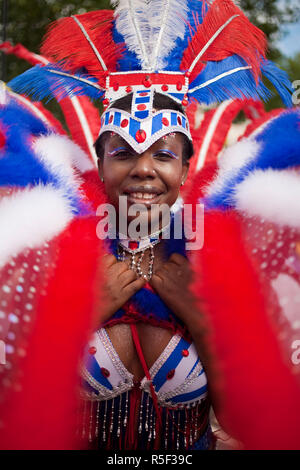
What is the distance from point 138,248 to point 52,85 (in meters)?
0.84

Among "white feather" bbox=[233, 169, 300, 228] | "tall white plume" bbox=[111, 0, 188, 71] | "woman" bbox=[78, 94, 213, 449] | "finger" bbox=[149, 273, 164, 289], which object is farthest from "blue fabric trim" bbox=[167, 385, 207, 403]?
"tall white plume" bbox=[111, 0, 188, 71]

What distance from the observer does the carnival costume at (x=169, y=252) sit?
123 cm

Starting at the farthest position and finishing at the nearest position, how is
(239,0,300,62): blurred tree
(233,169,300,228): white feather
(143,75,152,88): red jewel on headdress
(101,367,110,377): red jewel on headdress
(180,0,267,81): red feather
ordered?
(239,0,300,62): blurred tree → (180,0,267,81): red feather → (143,75,152,88): red jewel on headdress → (101,367,110,377): red jewel on headdress → (233,169,300,228): white feather

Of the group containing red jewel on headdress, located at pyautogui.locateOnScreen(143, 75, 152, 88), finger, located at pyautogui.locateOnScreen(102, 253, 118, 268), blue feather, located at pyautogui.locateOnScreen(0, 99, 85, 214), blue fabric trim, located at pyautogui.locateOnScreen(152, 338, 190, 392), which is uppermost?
red jewel on headdress, located at pyautogui.locateOnScreen(143, 75, 152, 88)

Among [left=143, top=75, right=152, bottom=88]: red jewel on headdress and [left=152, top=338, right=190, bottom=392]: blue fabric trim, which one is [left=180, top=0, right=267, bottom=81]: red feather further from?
[left=152, top=338, right=190, bottom=392]: blue fabric trim

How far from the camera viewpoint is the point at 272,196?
140 cm

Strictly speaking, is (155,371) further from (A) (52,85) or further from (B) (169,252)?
(A) (52,85)

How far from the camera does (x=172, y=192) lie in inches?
62.5

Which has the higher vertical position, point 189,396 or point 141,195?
point 141,195

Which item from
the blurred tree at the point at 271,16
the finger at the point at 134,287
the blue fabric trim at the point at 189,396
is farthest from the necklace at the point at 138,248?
the blurred tree at the point at 271,16

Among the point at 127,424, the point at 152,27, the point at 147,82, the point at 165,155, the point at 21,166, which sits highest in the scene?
the point at 152,27

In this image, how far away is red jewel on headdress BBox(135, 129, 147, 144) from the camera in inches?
59.3

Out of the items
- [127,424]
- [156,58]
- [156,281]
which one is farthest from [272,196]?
[127,424]

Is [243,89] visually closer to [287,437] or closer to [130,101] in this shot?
[130,101]
